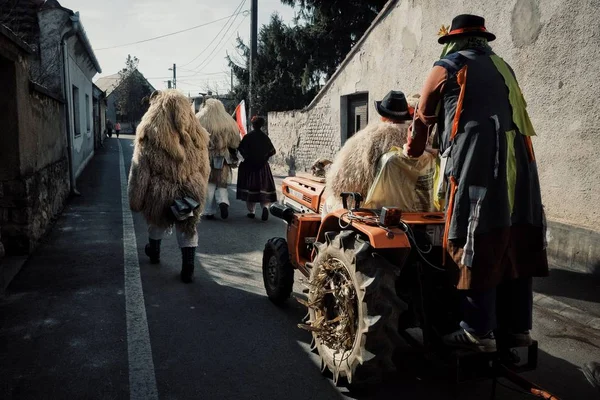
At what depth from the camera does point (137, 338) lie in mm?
3830

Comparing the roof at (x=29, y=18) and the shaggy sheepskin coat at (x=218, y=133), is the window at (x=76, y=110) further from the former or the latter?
the shaggy sheepskin coat at (x=218, y=133)

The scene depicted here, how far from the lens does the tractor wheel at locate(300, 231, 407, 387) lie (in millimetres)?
2746

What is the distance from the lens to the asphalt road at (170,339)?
312 centimetres

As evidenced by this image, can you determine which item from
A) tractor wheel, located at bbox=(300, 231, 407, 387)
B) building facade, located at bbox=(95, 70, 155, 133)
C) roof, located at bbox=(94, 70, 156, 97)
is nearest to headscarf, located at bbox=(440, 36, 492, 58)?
tractor wheel, located at bbox=(300, 231, 407, 387)

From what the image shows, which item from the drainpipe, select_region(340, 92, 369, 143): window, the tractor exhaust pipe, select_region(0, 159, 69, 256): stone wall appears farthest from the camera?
select_region(340, 92, 369, 143): window

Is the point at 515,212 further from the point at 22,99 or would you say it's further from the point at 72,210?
the point at 72,210

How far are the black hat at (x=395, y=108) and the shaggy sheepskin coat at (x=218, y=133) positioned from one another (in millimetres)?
5519

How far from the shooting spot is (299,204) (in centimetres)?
566

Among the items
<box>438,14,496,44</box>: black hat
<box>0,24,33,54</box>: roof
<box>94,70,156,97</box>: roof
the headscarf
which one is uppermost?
<box>94,70,156,97</box>: roof

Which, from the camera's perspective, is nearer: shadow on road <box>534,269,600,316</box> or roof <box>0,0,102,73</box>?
shadow on road <box>534,269,600,316</box>

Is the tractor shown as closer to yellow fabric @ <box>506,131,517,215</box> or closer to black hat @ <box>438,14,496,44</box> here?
yellow fabric @ <box>506,131,517,215</box>

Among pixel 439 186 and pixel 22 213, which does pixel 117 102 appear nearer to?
pixel 22 213

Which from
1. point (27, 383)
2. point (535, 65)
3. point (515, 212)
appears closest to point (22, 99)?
point (27, 383)

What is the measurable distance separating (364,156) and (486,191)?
1208mm
